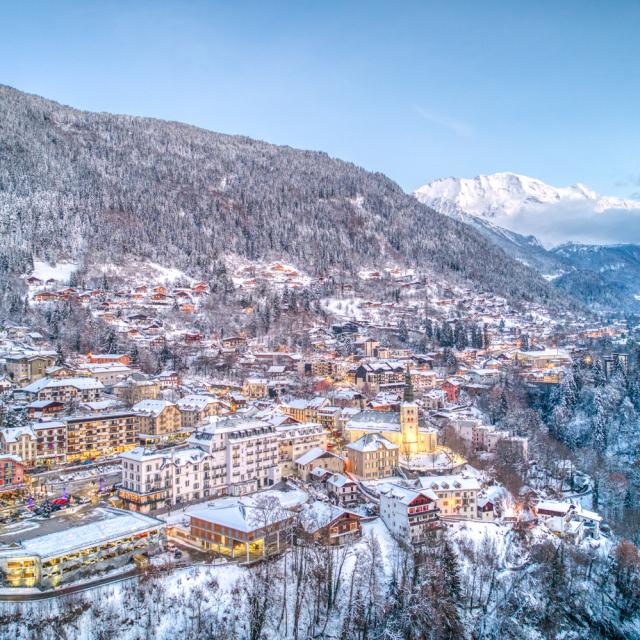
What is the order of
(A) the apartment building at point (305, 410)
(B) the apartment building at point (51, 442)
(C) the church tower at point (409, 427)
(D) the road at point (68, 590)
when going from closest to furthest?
(D) the road at point (68, 590) → (B) the apartment building at point (51, 442) → (C) the church tower at point (409, 427) → (A) the apartment building at point (305, 410)

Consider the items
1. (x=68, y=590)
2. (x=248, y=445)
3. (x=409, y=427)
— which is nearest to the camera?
(x=68, y=590)

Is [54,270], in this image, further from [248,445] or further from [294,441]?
[248,445]

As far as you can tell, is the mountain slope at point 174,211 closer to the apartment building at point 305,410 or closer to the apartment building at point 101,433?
the apartment building at point 101,433

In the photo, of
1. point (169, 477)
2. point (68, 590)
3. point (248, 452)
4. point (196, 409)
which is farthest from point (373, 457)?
point (68, 590)

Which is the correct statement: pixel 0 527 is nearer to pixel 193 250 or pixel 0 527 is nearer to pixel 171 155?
pixel 193 250

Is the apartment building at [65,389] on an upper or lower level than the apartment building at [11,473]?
upper

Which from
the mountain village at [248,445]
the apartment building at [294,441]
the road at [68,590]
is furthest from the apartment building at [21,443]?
the road at [68,590]
